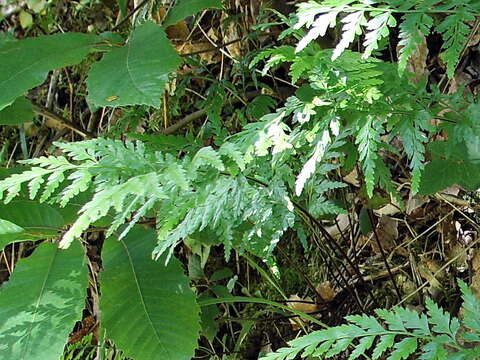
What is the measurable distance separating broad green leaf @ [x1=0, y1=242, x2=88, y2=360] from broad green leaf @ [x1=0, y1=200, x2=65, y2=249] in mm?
→ 37

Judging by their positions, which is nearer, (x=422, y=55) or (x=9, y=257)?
(x=422, y=55)

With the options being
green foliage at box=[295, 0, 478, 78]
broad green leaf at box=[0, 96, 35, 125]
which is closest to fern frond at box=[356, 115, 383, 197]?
green foliage at box=[295, 0, 478, 78]

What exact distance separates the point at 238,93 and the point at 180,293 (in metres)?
0.77

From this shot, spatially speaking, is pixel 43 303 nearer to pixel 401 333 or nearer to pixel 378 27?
pixel 401 333

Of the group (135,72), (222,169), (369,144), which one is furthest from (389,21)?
(135,72)

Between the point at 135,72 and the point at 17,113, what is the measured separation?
58cm

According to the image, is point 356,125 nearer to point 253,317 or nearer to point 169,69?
point 169,69

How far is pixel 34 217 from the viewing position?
146 cm

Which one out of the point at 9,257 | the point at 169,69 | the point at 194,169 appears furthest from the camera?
the point at 9,257

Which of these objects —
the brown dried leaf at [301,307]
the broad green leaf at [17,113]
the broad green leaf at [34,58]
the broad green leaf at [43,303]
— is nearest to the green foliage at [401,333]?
the broad green leaf at [43,303]

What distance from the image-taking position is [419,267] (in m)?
1.57

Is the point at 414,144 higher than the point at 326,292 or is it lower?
higher

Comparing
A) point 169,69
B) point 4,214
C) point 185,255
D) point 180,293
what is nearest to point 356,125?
point 169,69

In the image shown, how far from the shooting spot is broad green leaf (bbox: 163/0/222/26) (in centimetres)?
154
